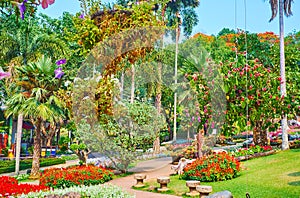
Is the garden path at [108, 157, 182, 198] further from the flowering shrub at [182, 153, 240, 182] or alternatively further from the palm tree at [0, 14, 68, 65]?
the palm tree at [0, 14, 68, 65]

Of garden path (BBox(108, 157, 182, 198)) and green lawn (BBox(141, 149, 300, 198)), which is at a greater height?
green lawn (BBox(141, 149, 300, 198))

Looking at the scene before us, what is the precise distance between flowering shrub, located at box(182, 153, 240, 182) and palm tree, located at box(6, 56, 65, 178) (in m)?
6.39

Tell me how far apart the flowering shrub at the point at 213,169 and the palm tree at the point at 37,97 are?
639 centimetres

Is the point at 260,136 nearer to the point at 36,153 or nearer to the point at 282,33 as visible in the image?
the point at 282,33

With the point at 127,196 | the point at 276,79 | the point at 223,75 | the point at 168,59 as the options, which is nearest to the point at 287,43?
the point at 168,59

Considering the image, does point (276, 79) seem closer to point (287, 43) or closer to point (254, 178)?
point (254, 178)

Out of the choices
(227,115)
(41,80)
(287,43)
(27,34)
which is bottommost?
(227,115)

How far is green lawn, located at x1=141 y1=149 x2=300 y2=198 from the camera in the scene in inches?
357

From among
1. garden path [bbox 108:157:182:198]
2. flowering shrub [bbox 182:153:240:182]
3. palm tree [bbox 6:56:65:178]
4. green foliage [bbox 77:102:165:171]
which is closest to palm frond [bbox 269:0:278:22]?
green foliage [bbox 77:102:165:171]

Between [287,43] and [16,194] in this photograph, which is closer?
[16,194]

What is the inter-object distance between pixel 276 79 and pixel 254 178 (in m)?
8.17

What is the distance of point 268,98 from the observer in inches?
666

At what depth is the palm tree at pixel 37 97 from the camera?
1498 centimetres

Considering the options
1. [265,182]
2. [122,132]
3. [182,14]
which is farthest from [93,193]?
[182,14]
